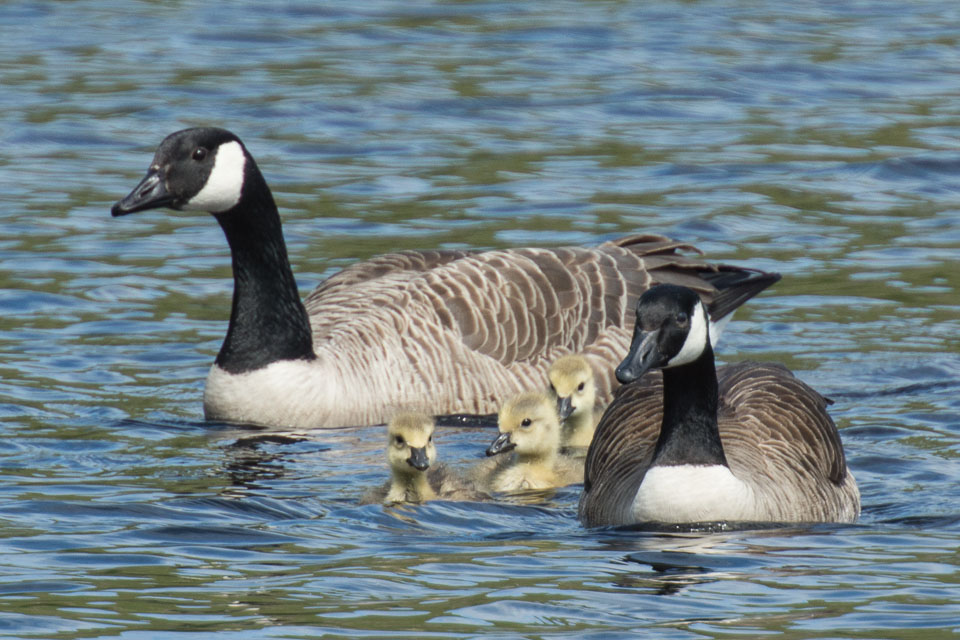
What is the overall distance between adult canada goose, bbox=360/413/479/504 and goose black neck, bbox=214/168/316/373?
228 cm

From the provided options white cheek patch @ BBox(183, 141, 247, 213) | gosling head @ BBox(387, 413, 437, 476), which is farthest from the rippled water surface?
white cheek patch @ BBox(183, 141, 247, 213)

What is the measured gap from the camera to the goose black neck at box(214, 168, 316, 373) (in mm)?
11727

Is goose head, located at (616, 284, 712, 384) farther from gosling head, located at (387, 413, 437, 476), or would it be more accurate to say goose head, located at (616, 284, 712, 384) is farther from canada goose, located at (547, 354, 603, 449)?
canada goose, located at (547, 354, 603, 449)

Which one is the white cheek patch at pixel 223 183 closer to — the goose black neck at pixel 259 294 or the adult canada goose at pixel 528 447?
the goose black neck at pixel 259 294

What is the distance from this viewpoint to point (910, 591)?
753 centimetres

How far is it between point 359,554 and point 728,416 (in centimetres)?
229

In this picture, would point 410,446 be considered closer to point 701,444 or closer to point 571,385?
point 701,444

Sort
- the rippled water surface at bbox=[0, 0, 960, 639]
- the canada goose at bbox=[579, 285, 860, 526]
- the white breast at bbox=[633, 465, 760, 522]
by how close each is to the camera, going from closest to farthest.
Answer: the rippled water surface at bbox=[0, 0, 960, 639], the canada goose at bbox=[579, 285, 860, 526], the white breast at bbox=[633, 465, 760, 522]

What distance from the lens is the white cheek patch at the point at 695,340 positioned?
8.43 meters

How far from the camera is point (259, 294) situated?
1180 cm

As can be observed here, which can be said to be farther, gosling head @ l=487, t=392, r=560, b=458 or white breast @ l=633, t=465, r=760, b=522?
gosling head @ l=487, t=392, r=560, b=458

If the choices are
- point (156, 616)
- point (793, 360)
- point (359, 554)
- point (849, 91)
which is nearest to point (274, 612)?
point (156, 616)

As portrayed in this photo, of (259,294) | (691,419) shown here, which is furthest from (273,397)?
(691,419)

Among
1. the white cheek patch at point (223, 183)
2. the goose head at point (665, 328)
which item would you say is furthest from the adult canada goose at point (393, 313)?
the goose head at point (665, 328)
